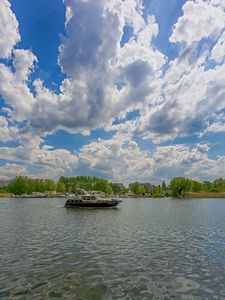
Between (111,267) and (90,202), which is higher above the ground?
(90,202)

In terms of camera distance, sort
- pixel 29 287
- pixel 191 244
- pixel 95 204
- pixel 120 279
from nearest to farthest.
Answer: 1. pixel 29 287
2. pixel 120 279
3. pixel 191 244
4. pixel 95 204

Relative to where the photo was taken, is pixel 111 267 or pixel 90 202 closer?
pixel 111 267

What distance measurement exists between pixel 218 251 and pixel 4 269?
18.1 m

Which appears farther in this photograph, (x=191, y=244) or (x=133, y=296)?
(x=191, y=244)

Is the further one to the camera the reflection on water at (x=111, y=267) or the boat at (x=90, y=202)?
the boat at (x=90, y=202)

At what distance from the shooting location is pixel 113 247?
2822 cm

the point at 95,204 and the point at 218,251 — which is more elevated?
the point at 95,204

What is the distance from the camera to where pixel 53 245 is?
95.5 ft

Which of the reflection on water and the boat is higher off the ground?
the boat

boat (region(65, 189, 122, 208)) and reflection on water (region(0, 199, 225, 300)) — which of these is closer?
reflection on water (region(0, 199, 225, 300))

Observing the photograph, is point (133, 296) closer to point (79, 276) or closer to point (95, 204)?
point (79, 276)

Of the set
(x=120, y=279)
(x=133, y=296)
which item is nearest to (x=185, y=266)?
(x=120, y=279)

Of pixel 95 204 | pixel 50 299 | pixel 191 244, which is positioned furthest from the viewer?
pixel 95 204

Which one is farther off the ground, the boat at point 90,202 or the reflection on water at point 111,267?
the boat at point 90,202
